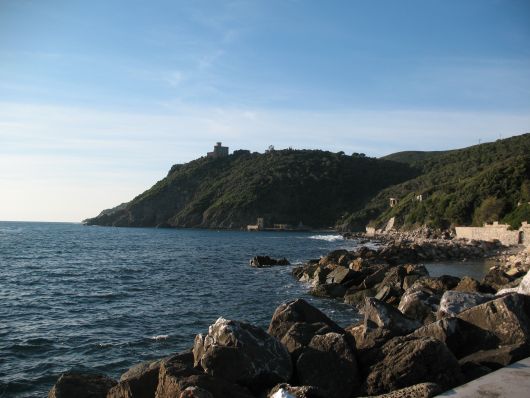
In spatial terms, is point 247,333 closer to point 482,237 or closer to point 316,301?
point 316,301

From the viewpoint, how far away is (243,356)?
8.55 meters

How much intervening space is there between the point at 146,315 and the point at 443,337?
1414cm

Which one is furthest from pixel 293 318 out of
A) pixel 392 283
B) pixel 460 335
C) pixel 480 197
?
pixel 480 197

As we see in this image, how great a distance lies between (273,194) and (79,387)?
159 metres

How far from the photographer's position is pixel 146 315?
2056cm

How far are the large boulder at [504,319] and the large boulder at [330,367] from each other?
2843 mm

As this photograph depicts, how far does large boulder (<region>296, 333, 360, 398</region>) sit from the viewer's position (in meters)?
8.36

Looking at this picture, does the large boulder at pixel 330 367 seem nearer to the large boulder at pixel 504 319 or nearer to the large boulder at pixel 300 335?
the large boulder at pixel 300 335

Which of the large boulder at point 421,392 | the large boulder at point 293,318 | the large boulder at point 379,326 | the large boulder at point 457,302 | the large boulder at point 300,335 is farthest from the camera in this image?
the large boulder at point 457,302

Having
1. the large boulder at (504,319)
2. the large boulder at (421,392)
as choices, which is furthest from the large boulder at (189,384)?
the large boulder at (504,319)

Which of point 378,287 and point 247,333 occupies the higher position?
point 247,333

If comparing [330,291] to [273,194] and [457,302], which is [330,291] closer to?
[457,302]

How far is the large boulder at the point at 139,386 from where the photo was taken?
27.6 feet

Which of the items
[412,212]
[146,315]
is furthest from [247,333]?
[412,212]
